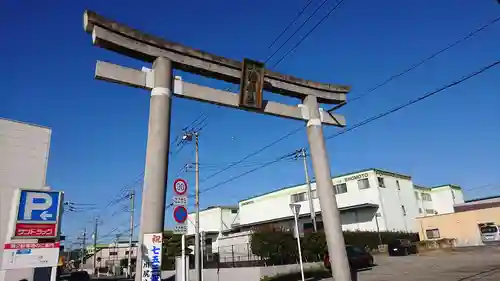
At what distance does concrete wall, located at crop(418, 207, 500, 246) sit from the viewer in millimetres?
34094

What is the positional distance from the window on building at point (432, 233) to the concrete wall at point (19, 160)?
36.4 m

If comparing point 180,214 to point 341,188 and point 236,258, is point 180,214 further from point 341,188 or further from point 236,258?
point 341,188

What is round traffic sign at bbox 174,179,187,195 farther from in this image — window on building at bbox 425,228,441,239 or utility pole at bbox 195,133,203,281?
window on building at bbox 425,228,441,239

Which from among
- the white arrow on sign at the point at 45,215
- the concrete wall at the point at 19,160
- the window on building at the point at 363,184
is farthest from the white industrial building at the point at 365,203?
the white arrow on sign at the point at 45,215

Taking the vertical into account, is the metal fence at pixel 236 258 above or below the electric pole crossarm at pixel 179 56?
below

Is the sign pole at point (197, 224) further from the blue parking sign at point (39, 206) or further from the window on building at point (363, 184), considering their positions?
the window on building at point (363, 184)

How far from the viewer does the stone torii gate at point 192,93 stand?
22.4 feet

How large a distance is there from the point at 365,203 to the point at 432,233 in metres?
8.55

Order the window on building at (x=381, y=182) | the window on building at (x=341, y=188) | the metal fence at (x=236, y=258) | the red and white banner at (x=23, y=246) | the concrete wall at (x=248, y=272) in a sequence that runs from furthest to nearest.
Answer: the window on building at (x=341, y=188) < the window on building at (x=381, y=182) < the metal fence at (x=236, y=258) < the concrete wall at (x=248, y=272) < the red and white banner at (x=23, y=246)

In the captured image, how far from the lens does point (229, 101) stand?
347 inches

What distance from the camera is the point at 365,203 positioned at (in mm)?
35250

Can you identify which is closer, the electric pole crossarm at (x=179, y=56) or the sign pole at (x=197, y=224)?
the electric pole crossarm at (x=179, y=56)

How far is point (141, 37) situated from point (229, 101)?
258 cm

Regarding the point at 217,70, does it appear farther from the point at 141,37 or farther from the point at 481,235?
the point at 481,235
